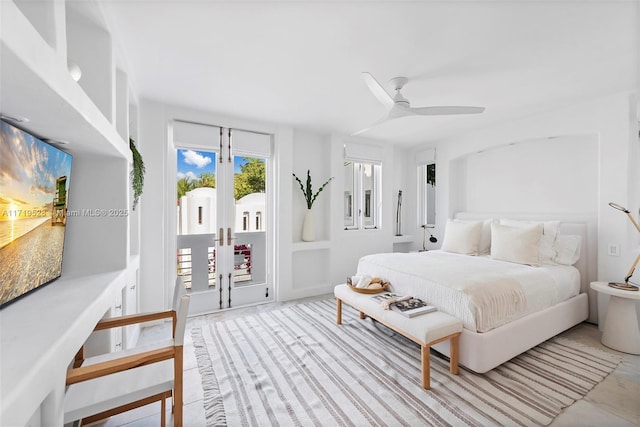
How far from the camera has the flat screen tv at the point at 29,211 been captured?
3.75 ft

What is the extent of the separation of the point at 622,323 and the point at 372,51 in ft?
10.7

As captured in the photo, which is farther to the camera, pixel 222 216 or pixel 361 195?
pixel 361 195

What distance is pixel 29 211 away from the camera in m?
1.32

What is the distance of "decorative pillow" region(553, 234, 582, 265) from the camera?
3037 millimetres

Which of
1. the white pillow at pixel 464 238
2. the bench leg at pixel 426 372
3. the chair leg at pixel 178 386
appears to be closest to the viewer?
the chair leg at pixel 178 386

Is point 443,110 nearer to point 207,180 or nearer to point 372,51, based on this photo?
point 372,51

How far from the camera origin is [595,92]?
2840 mm

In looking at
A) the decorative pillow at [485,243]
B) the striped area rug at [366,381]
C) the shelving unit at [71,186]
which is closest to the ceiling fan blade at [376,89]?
the shelving unit at [71,186]

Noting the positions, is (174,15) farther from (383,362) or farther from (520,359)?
(520,359)

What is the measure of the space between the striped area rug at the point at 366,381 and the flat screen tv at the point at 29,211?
4.16 feet

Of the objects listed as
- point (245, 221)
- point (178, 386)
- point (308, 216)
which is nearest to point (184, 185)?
point (245, 221)

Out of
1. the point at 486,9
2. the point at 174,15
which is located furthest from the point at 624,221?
the point at 174,15

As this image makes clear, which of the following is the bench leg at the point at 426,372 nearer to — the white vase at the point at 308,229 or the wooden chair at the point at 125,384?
the wooden chair at the point at 125,384

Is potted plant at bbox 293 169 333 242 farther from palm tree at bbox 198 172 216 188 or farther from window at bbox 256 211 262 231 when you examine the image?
palm tree at bbox 198 172 216 188
